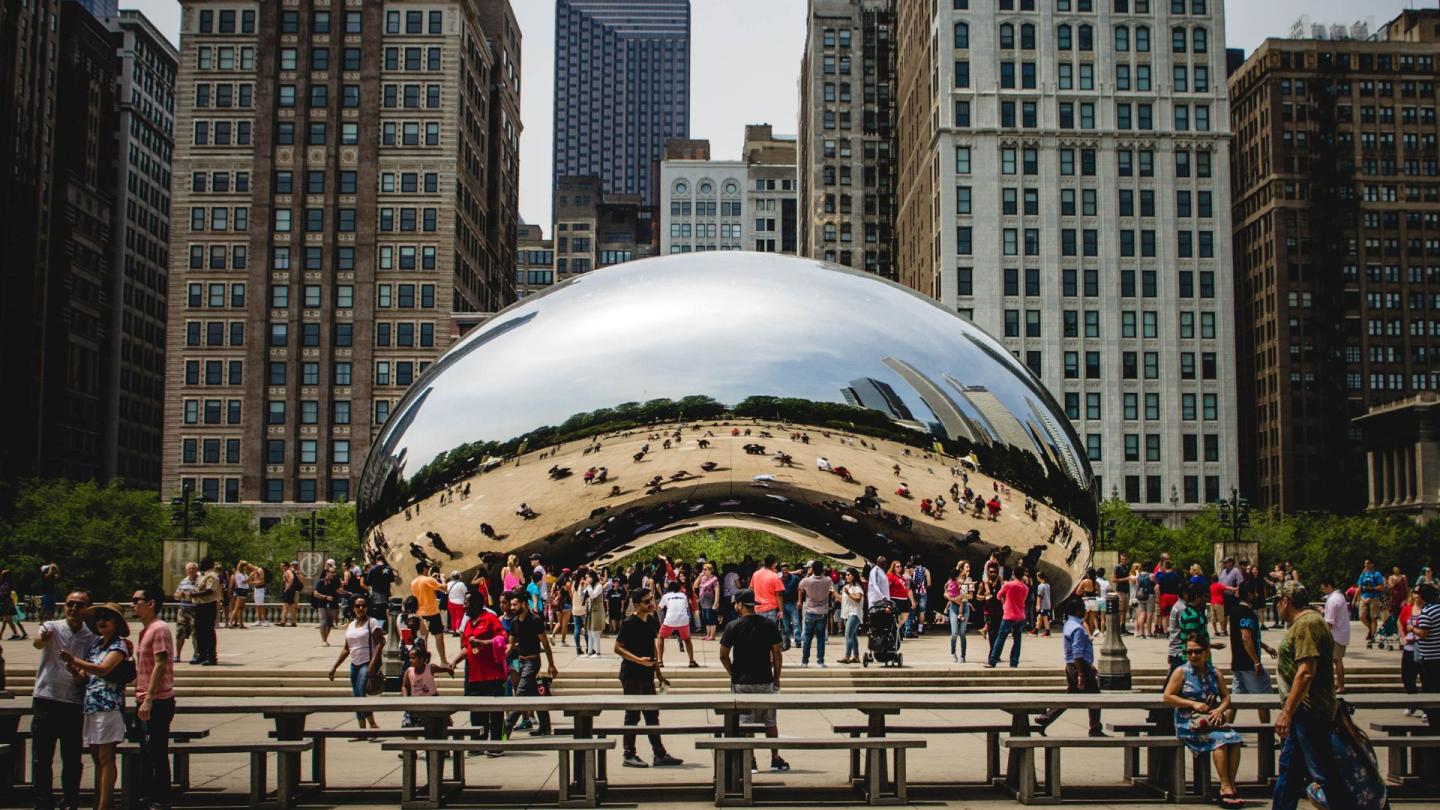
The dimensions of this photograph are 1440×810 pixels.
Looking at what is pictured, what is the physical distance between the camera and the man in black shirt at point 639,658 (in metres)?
10.3

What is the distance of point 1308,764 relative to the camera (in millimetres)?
7477

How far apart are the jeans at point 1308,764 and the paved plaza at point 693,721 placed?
1.92 meters

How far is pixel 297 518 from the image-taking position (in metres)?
73.3

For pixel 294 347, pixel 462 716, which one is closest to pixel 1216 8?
pixel 294 347

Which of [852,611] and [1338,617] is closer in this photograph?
[1338,617]

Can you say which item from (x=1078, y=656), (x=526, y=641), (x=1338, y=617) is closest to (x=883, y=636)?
(x=1078, y=656)

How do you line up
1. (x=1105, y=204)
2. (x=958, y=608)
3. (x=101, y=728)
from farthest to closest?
(x=1105, y=204) → (x=958, y=608) → (x=101, y=728)

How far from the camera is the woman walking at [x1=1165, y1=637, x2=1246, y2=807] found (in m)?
8.87

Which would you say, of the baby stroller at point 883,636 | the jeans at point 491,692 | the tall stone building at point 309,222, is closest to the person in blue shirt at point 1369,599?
the baby stroller at point 883,636

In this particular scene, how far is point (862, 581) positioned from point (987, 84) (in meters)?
62.9

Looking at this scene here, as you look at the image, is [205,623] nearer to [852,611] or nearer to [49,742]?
[852,611]

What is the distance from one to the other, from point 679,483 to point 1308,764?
4.13 m

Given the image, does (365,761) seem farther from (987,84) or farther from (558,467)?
(987,84)

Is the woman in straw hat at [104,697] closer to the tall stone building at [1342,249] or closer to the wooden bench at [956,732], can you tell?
the wooden bench at [956,732]
